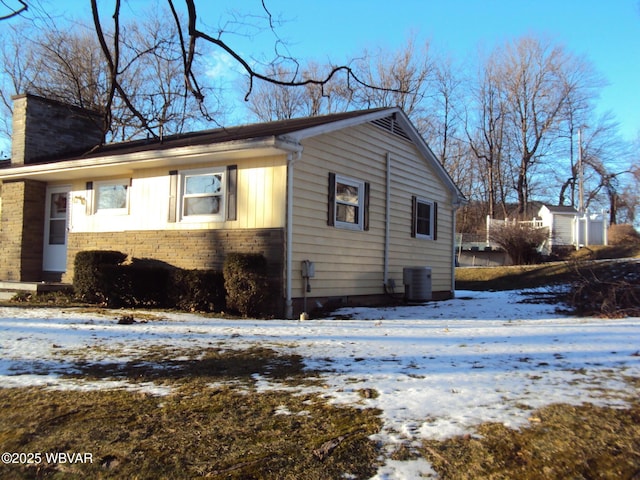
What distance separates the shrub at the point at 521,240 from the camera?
2469 cm

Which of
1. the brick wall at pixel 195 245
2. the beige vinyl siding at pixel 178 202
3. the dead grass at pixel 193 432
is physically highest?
the beige vinyl siding at pixel 178 202

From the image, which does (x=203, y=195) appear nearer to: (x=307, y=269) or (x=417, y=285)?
(x=307, y=269)

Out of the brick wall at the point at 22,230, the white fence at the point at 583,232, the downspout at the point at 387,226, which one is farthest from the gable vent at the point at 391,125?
the white fence at the point at 583,232

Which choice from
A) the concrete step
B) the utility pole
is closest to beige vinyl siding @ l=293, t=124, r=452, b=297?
the concrete step

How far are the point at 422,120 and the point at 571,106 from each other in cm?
1278

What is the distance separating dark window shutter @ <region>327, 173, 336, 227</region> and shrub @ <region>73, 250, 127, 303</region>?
4.38 m

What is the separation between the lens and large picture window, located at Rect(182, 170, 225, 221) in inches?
399

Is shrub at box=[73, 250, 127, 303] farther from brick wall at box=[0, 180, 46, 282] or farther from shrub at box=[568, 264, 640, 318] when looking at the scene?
shrub at box=[568, 264, 640, 318]

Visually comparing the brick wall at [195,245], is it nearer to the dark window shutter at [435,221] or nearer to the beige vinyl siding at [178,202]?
the beige vinyl siding at [178,202]

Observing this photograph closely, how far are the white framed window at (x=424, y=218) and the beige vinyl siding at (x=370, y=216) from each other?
189 millimetres

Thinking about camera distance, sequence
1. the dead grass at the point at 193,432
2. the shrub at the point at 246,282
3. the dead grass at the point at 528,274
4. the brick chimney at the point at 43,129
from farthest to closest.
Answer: the dead grass at the point at 528,274
the brick chimney at the point at 43,129
the shrub at the point at 246,282
the dead grass at the point at 193,432

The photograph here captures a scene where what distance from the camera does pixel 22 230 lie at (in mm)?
12773

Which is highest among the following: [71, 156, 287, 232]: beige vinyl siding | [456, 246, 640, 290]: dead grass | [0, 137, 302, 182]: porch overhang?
[0, 137, 302, 182]: porch overhang

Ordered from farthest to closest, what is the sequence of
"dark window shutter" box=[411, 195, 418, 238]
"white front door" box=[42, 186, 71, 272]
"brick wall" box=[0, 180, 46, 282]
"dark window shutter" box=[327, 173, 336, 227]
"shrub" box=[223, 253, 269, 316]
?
1. "dark window shutter" box=[411, 195, 418, 238]
2. "white front door" box=[42, 186, 71, 272]
3. "brick wall" box=[0, 180, 46, 282]
4. "dark window shutter" box=[327, 173, 336, 227]
5. "shrub" box=[223, 253, 269, 316]
